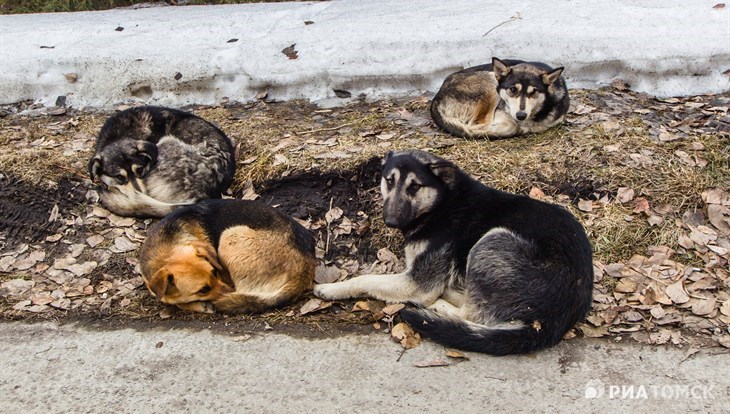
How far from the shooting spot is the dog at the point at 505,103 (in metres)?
6.52

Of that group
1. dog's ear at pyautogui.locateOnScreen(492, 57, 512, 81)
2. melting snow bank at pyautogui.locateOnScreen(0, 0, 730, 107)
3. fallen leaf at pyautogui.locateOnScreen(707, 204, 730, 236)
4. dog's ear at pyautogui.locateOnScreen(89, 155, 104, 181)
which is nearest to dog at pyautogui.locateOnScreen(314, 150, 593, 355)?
fallen leaf at pyautogui.locateOnScreen(707, 204, 730, 236)

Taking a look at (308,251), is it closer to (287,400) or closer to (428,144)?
(287,400)

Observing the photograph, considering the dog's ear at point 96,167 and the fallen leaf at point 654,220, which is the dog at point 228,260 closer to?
the dog's ear at point 96,167

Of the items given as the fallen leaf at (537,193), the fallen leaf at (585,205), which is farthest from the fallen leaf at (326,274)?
the fallen leaf at (585,205)

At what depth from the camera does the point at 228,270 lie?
4695mm

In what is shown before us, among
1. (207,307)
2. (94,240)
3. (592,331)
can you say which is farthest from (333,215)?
(592,331)

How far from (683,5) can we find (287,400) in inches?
290

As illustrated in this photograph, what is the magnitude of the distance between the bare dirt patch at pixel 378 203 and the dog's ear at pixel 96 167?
0.24 metres

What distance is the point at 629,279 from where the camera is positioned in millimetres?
4879

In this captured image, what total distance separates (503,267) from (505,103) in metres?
2.93

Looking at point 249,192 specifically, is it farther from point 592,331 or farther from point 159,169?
point 592,331

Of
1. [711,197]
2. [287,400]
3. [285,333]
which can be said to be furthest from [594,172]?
[287,400]

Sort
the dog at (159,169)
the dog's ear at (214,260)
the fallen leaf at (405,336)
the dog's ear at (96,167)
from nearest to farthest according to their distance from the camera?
the fallen leaf at (405,336) → the dog's ear at (214,260) → the dog at (159,169) → the dog's ear at (96,167)

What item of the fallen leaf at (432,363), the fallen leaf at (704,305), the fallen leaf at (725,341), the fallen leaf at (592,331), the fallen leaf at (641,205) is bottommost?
the fallen leaf at (432,363)
